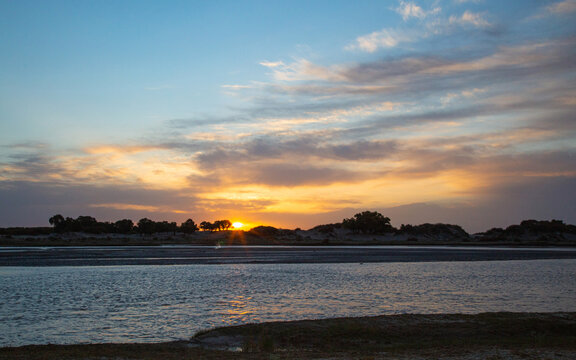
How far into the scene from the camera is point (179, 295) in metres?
31.3

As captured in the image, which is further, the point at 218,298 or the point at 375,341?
the point at 218,298

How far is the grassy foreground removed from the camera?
1579 centimetres

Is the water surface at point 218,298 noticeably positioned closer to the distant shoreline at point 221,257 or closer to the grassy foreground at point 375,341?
the grassy foreground at point 375,341

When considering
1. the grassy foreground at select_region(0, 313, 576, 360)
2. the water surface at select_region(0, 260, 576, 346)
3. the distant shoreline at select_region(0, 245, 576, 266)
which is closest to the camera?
the grassy foreground at select_region(0, 313, 576, 360)

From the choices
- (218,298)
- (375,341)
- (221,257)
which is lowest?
(375,341)

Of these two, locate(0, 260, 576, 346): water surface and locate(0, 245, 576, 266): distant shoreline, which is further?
locate(0, 245, 576, 266): distant shoreline

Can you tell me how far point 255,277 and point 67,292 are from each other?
16.1m

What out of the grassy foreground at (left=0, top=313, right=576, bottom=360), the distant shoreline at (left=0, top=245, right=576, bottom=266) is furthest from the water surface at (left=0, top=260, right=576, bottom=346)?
the distant shoreline at (left=0, top=245, right=576, bottom=266)

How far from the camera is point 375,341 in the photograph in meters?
19.0

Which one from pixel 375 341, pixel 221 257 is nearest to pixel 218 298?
pixel 375 341

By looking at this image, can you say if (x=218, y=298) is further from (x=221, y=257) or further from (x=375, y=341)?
(x=221, y=257)

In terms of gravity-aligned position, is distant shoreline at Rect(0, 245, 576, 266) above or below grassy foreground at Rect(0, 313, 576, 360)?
above

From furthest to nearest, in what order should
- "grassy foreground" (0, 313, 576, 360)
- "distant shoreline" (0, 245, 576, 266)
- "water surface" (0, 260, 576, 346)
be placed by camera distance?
"distant shoreline" (0, 245, 576, 266), "water surface" (0, 260, 576, 346), "grassy foreground" (0, 313, 576, 360)

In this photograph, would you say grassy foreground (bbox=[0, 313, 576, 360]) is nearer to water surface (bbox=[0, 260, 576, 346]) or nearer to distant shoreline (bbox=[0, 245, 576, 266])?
water surface (bbox=[0, 260, 576, 346])
